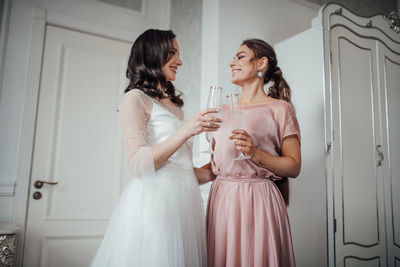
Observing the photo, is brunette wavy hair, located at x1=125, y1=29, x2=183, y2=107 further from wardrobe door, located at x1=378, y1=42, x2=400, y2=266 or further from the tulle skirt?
wardrobe door, located at x1=378, y1=42, x2=400, y2=266

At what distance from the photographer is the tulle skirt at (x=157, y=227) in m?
1.06

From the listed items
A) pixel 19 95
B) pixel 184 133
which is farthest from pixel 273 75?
pixel 19 95

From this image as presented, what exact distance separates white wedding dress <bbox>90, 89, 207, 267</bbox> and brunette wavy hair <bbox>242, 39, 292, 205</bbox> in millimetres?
429

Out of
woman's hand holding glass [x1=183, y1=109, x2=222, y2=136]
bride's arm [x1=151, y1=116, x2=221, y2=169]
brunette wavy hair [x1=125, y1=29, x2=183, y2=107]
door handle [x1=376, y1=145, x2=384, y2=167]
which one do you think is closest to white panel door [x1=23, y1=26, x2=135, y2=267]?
brunette wavy hair [x1=125, y1=29, x2=183, y2=107]

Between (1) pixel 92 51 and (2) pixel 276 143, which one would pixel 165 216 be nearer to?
(2) pixel 276 143

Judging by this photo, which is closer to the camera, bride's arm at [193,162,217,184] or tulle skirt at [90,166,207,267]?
tulle skirt at [90,166,207,267]

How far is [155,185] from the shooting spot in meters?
1.14

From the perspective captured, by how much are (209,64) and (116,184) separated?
1.30 meters

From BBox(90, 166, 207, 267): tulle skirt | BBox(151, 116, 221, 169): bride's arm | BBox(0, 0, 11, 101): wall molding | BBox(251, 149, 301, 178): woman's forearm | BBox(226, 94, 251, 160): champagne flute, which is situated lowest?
BBox(90, 166, 207, 267): tulle skirt

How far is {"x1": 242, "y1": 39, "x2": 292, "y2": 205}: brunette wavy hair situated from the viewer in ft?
4.54

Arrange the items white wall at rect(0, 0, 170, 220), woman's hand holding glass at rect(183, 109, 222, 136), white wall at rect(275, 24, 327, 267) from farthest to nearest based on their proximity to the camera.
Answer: white wall at rect(0, 0, 170, 220) → white wall at rect(275, 24, 327, 267) → woman's hand holding glass at rect(183, 109, 222, 136)

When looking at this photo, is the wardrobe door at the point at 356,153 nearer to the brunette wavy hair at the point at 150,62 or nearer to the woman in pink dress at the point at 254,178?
the woman in pink dress at the point at 254,178

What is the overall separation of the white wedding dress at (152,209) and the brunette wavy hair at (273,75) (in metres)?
0.43

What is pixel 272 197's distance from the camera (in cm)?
121
